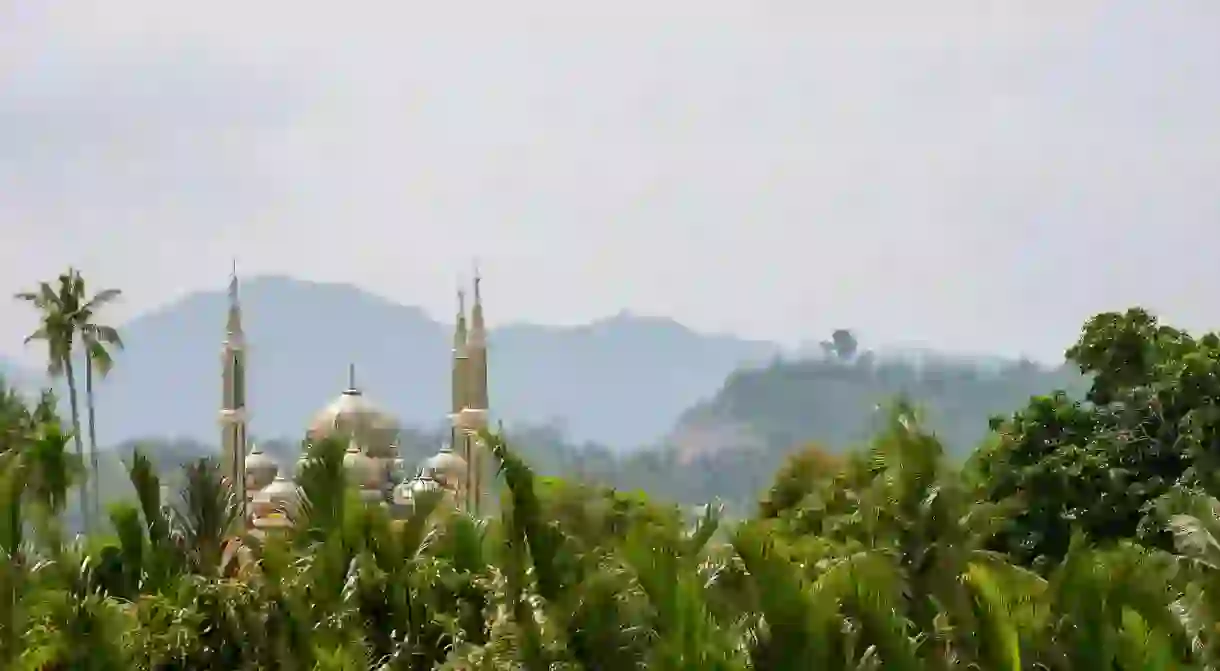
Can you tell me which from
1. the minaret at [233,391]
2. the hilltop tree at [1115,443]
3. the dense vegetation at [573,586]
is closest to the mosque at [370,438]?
the minaret at [233,391]

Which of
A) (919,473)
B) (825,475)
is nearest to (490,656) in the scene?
(919,473)

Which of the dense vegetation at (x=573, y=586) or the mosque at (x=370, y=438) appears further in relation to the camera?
the mosque at (x=370, y=438)

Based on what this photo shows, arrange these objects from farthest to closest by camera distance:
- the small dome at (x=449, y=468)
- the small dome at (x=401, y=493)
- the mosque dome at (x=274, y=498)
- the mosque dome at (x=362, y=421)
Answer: the small dome at (x=449, y=468)
the mosque dome at (x=362, y=421)
the mosque dome at (x=274, y=498)
the small dome at (x=401, y=493)

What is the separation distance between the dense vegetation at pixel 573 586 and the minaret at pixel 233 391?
17198 millimetres

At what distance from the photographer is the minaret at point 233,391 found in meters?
35.8

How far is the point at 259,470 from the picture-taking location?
35.2 meters

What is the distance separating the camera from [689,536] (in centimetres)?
1336

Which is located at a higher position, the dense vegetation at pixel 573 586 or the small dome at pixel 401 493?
the dense vegetation at pixel 573 586

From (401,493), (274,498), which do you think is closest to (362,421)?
(274,498)

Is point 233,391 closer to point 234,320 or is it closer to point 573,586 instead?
point 234,320

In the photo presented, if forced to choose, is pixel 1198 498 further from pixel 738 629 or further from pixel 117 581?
pixel 117 581

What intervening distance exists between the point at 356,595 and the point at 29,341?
2645 centimetres

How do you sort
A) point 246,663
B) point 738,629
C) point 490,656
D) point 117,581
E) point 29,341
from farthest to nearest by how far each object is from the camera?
point 29,341 → point 117,581 → point 246,663 → point 490,656 → point 738,629

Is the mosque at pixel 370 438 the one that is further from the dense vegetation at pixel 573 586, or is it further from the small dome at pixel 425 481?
the dense vegetation at pixel 573 586
